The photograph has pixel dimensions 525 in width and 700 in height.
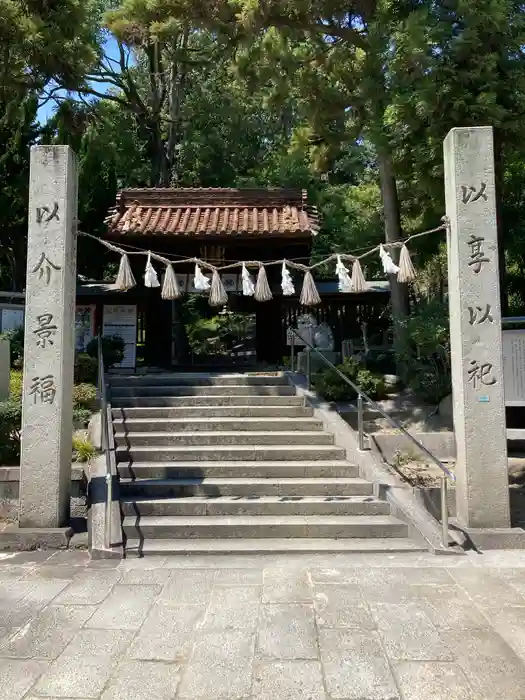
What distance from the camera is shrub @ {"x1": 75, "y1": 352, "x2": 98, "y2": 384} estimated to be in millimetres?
10250

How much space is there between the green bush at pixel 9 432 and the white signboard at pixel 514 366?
7422 millimetres

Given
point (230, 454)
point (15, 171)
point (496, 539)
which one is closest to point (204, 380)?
point (230, 454)

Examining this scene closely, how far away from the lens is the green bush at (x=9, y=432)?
7363 mm

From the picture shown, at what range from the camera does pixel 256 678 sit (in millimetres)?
3355

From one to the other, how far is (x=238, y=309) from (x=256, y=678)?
37.2ft

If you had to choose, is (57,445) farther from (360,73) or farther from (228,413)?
(360,73)

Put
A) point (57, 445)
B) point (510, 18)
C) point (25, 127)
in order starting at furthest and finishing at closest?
1. point (25, 127)
2. point (510, 18)
3. point (57, 445)

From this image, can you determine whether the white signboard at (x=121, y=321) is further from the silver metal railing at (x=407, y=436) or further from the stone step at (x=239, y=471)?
the stone step at (x=239, y=471)

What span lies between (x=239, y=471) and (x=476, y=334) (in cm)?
378

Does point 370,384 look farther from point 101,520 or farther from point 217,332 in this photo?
point 217,332

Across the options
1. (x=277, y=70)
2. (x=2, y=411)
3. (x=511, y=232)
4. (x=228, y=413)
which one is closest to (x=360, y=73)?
(x=277, y=70)

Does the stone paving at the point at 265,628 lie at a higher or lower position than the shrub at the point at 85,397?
lower

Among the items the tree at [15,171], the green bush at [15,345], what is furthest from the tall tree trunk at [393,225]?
the tree at [15,171]

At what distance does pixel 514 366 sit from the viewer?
320 inches
